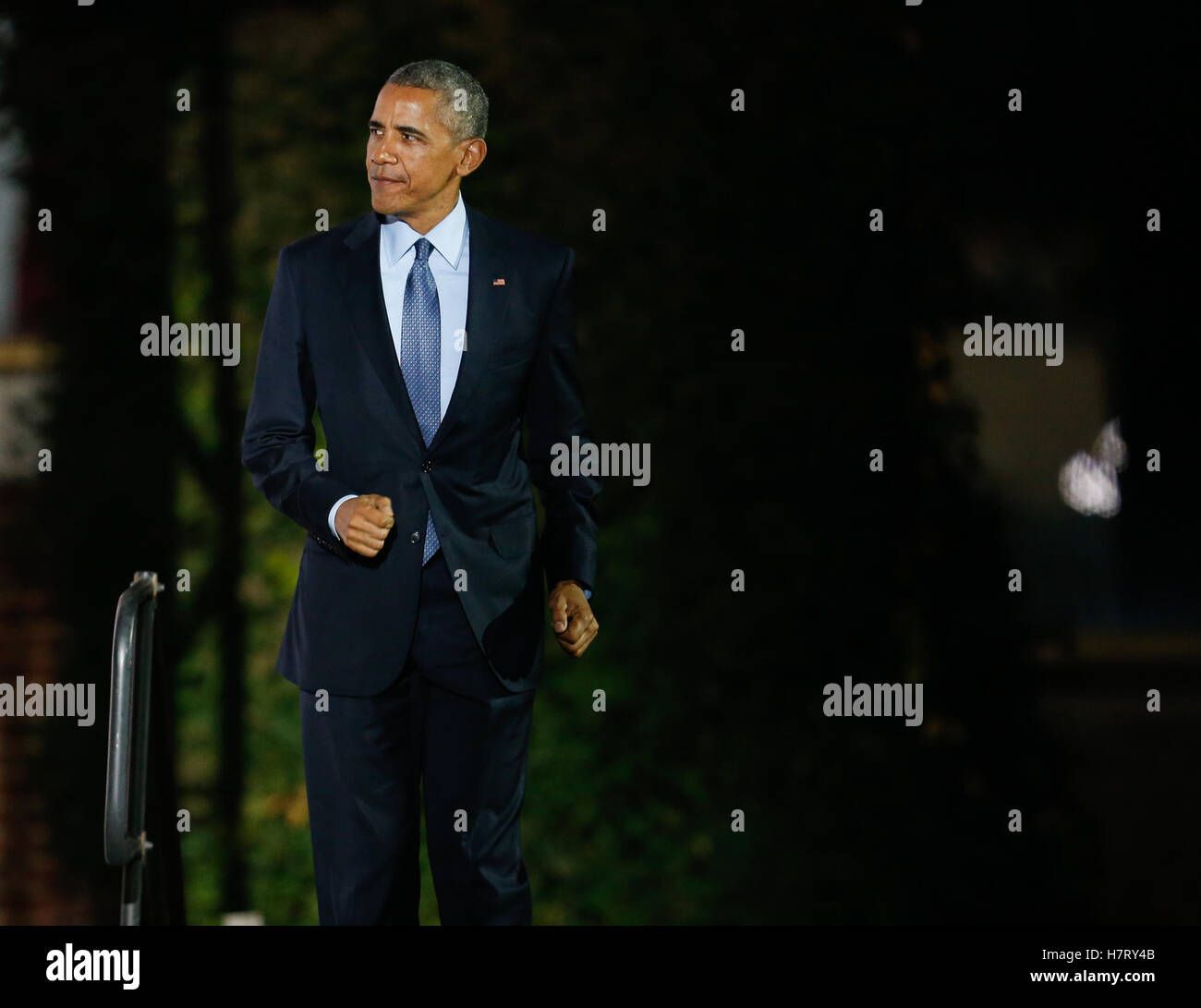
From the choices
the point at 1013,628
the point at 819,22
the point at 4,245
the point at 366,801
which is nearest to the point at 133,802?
the point at 366,801

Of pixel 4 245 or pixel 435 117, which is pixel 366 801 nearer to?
pixel 435 117

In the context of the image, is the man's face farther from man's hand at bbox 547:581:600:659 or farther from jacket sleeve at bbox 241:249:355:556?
man's hand at bbox 547:581:600:659

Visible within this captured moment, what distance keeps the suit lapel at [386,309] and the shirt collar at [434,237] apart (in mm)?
21

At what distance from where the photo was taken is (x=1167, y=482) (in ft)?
15.4

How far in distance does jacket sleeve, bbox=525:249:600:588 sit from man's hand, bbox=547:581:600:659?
0.04m

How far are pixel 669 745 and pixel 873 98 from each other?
1.92m

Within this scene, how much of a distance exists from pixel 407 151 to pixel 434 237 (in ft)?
0.60

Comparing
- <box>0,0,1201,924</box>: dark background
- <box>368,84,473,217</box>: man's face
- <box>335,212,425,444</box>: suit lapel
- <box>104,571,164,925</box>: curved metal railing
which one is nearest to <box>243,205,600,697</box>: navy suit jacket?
<box>335,212,425,444</box>: suit lapel

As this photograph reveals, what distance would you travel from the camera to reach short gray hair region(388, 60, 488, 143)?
302 cm

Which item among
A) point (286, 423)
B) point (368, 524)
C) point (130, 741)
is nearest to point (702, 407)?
point (286, 423)

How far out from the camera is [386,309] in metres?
3.04

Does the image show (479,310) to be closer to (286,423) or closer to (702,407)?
(286,423)

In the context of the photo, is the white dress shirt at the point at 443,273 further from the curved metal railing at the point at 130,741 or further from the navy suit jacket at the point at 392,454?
the curved metal railing at the point at 130,741
